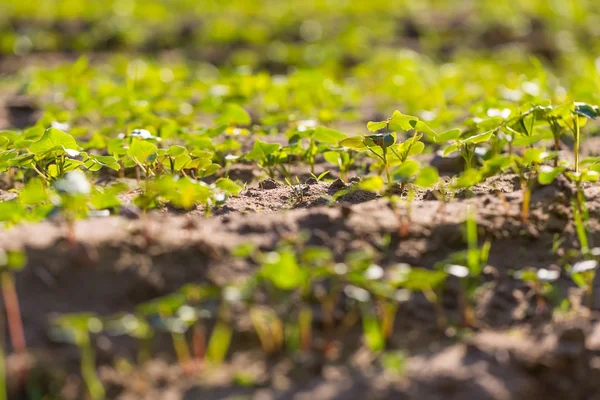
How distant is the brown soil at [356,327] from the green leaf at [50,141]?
0.60 metres

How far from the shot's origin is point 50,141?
2838 mm

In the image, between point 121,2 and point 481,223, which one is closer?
point 481,223

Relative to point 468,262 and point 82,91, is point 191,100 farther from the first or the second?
point 468,262

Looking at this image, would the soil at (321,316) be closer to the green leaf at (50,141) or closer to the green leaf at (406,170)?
the green leaf at (406,170)

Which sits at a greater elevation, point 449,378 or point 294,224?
point 294,224

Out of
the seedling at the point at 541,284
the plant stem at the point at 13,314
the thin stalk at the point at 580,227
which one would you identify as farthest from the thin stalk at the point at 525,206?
the plant stem at the point at 13,314

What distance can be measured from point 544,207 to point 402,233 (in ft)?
1.74

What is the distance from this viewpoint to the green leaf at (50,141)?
2824mm

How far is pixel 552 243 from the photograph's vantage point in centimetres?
252

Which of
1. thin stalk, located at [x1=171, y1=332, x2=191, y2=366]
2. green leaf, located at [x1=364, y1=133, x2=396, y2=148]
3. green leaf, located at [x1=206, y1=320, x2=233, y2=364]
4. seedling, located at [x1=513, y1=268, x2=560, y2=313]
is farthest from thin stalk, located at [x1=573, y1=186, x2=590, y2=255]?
thin stalk, located at [x1=171, y1=332, x2=191, y2=366]

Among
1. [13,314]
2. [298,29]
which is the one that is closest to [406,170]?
[13,314]

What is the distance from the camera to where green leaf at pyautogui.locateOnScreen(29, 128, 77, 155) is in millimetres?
2824

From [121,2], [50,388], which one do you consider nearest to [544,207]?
[50,388]

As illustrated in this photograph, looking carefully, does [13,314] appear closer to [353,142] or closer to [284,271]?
[284,271]
